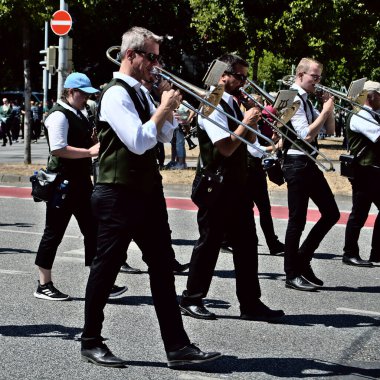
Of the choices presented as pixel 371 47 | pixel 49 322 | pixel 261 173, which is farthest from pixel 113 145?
pixel 371 47

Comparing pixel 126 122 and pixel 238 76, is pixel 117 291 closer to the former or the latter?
pixel 238 76

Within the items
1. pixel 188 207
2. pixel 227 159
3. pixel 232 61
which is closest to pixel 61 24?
pixel 188 207

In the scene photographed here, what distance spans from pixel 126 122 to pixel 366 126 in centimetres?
441

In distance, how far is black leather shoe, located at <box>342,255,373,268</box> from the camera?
8.79 metres

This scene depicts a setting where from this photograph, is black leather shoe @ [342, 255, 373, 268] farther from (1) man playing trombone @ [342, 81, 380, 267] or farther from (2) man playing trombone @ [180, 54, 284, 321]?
(2) man playing trombone @ [180, 54, 284, 321]

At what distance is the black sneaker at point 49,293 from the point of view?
6.96 meters

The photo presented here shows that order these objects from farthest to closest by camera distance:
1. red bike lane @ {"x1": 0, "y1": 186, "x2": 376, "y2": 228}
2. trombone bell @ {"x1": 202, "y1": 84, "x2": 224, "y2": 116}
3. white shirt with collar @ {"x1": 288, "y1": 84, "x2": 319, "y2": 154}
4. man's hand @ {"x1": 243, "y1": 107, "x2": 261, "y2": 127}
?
red bike lane @ {"x1": 0, "y1": 186, "x2": 376, "y2": 228}
white shirt with collar @ {"x1": 288, "y1": 84, "x2": 319, "y2": 154}
man's hand @ {"x1": 243, "y1": 107, "x2": 261, "y2": 127}
trombone bell @ {"x1": 202, "y1": 84, "x2": 224, "y2": 116}

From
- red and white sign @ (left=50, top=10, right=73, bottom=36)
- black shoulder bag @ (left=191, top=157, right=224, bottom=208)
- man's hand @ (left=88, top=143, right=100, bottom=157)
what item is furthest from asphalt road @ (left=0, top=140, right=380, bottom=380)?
red and white sign @ (left=50, top=10, right=73, bottom=36)

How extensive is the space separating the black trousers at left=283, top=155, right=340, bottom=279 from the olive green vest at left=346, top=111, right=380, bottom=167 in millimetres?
1391

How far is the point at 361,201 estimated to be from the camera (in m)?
9.00

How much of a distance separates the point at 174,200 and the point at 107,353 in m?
9.84

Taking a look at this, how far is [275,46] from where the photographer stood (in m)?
28.3

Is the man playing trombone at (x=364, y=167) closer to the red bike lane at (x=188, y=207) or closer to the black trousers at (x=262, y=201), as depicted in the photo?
the black trousers at (x=262, y=201)

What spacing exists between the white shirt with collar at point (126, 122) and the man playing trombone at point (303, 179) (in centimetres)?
276
